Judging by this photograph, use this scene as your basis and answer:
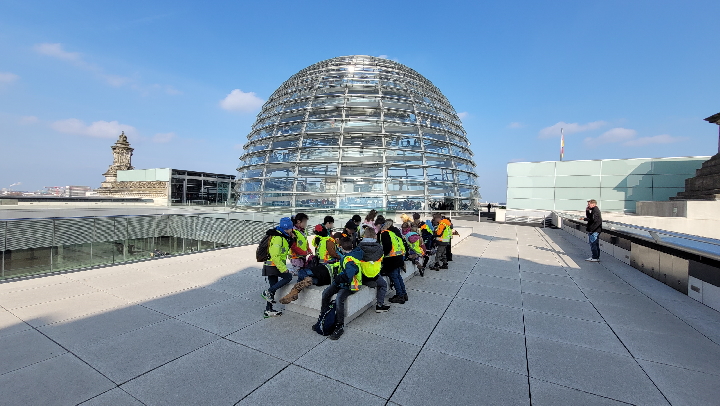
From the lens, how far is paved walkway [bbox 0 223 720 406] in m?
3.12

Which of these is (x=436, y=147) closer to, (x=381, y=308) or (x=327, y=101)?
(x=327, y=101)

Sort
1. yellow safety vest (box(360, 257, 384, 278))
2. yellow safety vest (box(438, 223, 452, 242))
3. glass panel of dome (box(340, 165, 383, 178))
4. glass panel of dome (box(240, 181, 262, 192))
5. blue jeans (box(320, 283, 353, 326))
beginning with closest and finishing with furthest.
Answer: blue jeans (box(320, 283, 353, 326)), yellow safety vest (box(360, 257, 384, 278)), yellow safety vest (box(438, 223, 452, 242)), glass panel of dome (box(340, 165, 383, 178)), glass panel of dome (box(240, 181, 262, 192))

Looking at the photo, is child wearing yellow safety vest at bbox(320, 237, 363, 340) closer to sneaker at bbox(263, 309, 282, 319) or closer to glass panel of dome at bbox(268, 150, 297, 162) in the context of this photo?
sneaker at bbox(263, 309, 282, 319)

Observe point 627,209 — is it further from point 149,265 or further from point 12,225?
point 12,225

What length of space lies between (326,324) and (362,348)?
0.66 m

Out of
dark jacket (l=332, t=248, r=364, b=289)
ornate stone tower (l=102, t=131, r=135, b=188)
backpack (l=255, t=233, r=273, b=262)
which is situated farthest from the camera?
ornate stone tower (l=102, t=131, r=135, b=188)

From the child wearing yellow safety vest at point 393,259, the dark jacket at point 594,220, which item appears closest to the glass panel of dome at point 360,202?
the dark jacket at point 594,220

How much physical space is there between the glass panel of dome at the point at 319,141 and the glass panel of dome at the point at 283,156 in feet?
3.65

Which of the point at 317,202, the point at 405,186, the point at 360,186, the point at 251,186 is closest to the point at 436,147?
the point at 405,186

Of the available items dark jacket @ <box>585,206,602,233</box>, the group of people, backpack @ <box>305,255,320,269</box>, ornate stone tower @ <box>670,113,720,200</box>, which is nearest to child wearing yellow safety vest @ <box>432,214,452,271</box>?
the group of people

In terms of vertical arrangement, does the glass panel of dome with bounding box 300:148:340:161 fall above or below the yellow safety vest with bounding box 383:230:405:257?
above

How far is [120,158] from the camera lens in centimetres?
7231

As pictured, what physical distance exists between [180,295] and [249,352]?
3.23 m

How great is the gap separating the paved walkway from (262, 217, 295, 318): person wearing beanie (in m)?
0.36
